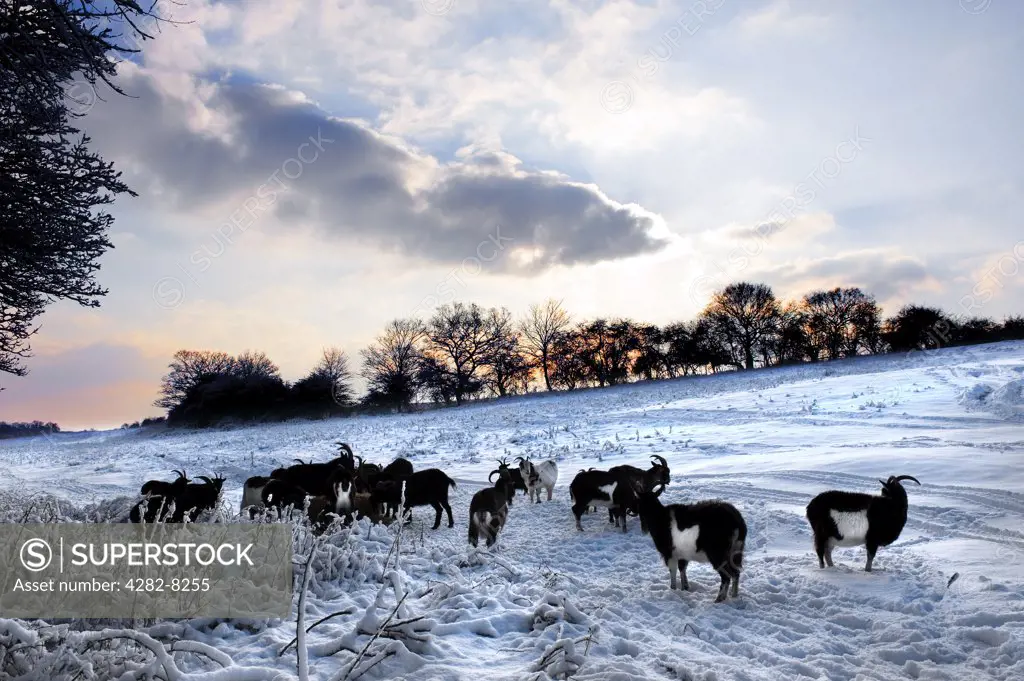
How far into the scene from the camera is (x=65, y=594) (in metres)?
4.53

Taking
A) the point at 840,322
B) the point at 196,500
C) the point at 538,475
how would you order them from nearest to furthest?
the point at 196,500 → the point at 538,475 → the point at 840,322

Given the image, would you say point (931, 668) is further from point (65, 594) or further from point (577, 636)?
point (65, 594)

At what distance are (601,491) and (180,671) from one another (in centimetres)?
776

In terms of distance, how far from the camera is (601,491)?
10.3 m

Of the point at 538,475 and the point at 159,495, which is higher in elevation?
the point at 159,495

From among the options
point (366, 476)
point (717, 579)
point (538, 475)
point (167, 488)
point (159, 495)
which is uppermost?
point (159, 495)

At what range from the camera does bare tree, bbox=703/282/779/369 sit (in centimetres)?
5128

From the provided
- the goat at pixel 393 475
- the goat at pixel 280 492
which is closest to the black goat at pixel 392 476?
the goat at pixel 393 475

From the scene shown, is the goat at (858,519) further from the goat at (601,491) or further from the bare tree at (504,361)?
the bare tree at (504,361)

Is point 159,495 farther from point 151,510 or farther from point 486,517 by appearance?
point 486,517

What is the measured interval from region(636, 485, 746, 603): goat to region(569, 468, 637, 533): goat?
3108 mm

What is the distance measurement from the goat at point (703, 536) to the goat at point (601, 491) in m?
3.11

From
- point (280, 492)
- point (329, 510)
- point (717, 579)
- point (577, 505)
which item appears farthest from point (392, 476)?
point (717, 579)

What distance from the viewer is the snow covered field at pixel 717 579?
4.38 meters
